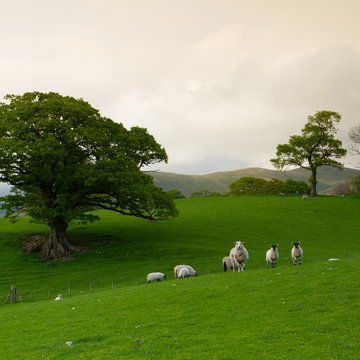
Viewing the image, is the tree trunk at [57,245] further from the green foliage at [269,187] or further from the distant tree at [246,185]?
the distant tree at [246,185]

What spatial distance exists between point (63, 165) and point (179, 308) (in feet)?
110

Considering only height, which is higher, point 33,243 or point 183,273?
point 33,243

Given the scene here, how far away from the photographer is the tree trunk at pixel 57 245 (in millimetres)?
50375

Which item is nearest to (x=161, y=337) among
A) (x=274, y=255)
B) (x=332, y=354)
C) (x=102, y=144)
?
(x=332, y=354)

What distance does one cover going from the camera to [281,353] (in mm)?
13930

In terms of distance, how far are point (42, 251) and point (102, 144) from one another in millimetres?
14564

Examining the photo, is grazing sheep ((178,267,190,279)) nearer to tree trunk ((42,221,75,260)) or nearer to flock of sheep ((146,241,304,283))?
flock of sheep ((146,241,304,283))

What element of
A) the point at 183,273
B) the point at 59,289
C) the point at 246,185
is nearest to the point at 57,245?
the point at 59,289

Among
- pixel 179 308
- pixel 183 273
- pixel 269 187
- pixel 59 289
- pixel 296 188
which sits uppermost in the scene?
pixel 269 187

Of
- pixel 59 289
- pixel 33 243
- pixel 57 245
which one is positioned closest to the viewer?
pixel 59 289

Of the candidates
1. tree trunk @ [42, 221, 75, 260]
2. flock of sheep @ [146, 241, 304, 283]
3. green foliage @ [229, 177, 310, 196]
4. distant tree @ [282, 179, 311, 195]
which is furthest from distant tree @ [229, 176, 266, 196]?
flock of sheep @ [146, 241, 304, 283]

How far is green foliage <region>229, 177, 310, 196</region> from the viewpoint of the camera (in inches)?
5142

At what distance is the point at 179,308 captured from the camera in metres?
21.5

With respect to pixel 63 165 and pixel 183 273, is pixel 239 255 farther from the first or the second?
pixel 63 165
